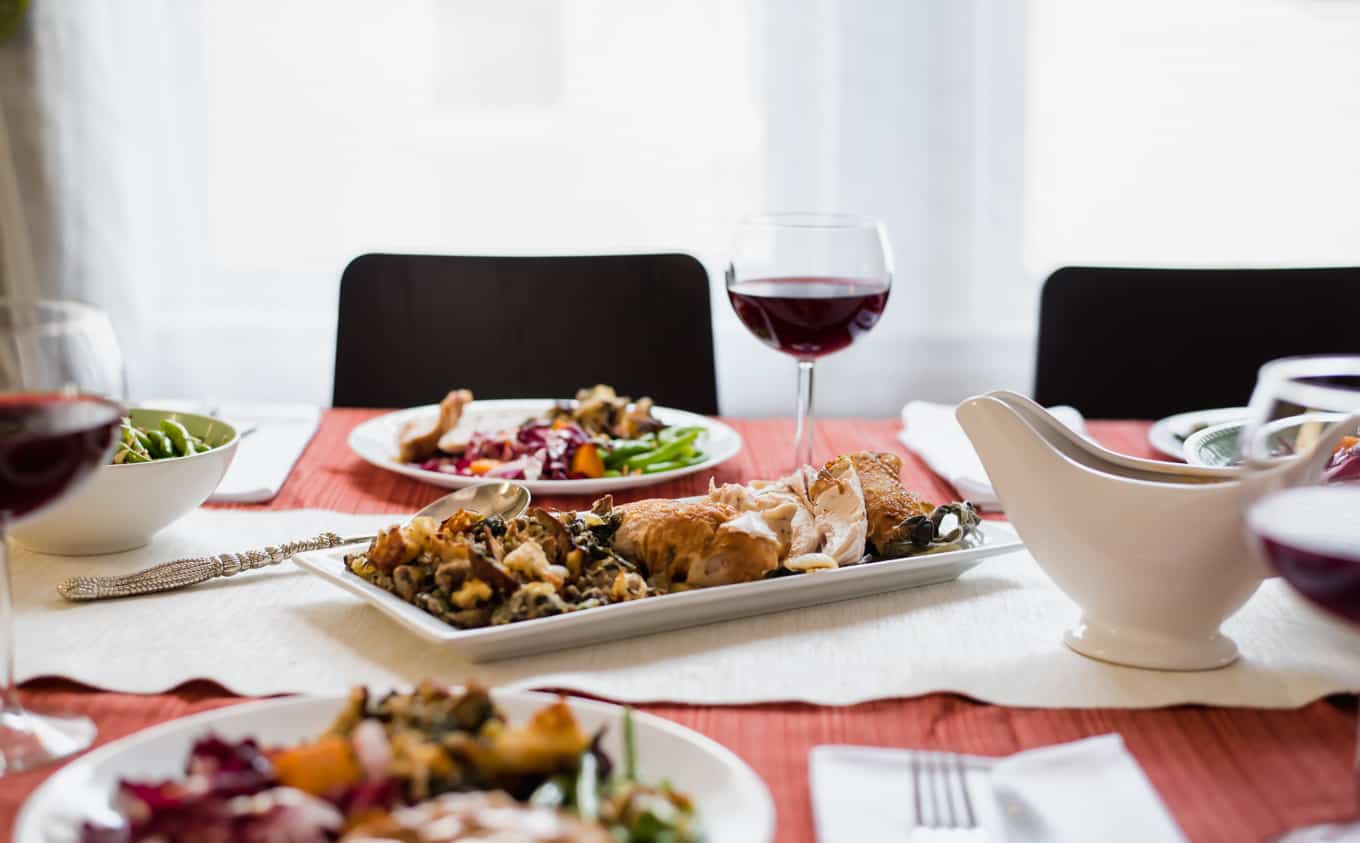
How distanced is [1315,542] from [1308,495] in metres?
0.10

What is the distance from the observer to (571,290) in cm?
239

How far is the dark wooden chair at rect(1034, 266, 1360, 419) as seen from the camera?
2309 millimetres

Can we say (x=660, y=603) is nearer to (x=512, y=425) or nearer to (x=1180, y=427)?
(x=512, y=425)

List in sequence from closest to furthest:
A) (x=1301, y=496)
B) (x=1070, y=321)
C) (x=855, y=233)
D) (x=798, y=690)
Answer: (x=1301, y=496) < (x=798, y=690) < (x=855, y=233) < (x=1070, y=321)

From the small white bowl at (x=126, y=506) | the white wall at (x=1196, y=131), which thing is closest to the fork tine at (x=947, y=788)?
the small white bowl at (x=126, y=506)

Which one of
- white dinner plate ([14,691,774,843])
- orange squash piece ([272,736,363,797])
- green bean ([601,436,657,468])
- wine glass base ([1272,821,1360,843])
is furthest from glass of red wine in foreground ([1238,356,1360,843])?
green bean ([601,436,657,468])

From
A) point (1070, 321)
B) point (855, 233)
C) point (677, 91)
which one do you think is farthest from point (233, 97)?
point (855, 233)

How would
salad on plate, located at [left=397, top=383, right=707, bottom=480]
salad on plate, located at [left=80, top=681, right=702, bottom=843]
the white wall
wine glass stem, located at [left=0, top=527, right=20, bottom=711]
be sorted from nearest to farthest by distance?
salad on plate, located at [left=80, top=681, right=702, bottom=843] < wine glass stem, located at [left=0, top=527, right=20, bottom=711] < salad on plate, located at [left=397, top=383, right=707, bottom=480] < the white wall

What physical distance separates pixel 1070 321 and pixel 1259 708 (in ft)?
5.01

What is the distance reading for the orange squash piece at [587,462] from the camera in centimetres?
157

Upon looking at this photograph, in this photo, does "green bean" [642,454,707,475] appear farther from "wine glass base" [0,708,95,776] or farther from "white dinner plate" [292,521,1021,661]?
"wine glass base" [0,708,95,776]

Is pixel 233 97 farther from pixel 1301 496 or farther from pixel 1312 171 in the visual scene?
pixel 1301 496

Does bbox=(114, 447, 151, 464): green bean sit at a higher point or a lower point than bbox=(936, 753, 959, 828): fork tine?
higher

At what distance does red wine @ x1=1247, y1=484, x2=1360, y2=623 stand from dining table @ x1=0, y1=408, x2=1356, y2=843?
0.13 m
